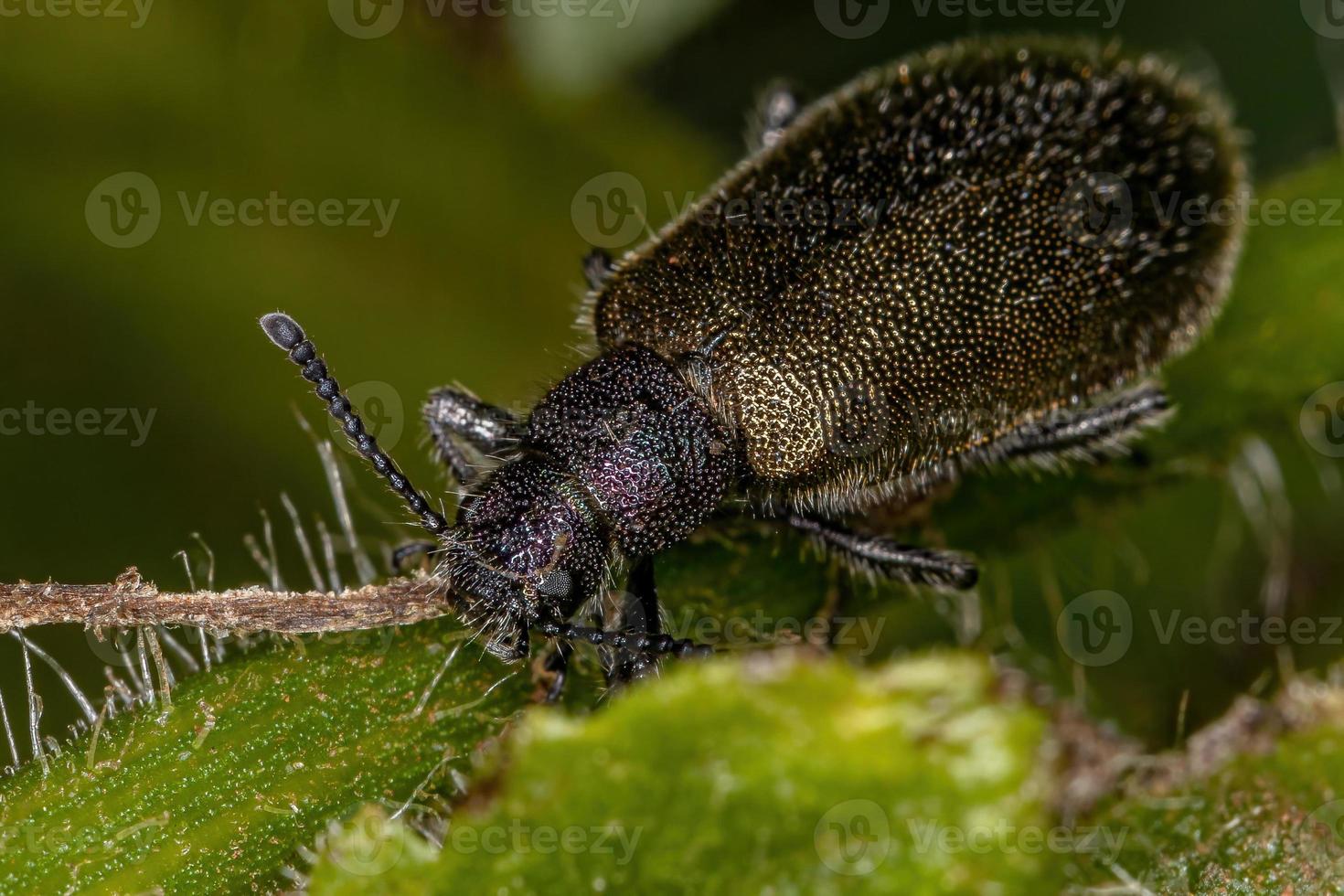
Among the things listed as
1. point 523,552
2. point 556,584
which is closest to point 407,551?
point 523,552

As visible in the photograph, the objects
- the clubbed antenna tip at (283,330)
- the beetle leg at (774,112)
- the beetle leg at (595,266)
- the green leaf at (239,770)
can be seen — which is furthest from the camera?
the beetle leg at (774,112)

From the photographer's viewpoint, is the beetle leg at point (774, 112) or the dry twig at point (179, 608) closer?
the dry twig at point (179, 608)

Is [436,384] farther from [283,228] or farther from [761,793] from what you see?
[761,793]

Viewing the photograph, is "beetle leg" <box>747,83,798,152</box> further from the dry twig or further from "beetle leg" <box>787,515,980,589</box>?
the dry twig

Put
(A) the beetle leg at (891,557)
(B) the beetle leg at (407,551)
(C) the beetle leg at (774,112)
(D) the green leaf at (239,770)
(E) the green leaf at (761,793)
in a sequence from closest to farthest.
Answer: (E) the green leaf at (761,793), (D) the green leaf at (239,770), (B) the beetle leg at (407,551), (A) the beetle leg at (891,557), (C) the beetle leg at (774,112)

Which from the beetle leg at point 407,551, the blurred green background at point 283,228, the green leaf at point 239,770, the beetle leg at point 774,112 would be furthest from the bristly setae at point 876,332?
the beetle leg at point 774,112

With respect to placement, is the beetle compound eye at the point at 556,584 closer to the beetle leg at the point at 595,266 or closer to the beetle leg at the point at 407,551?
the beetle leg at the point at 407,551

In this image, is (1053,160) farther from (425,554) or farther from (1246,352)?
(425,554)
